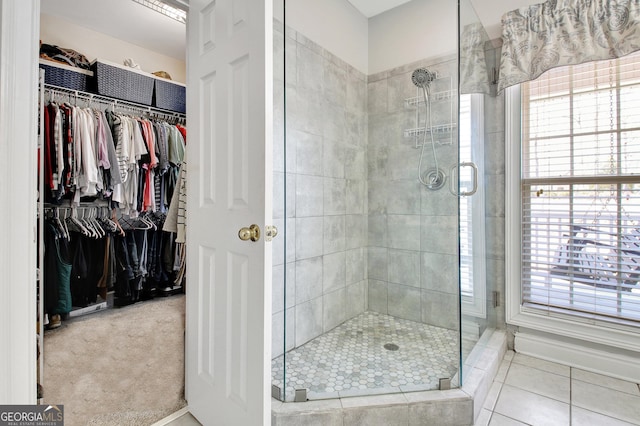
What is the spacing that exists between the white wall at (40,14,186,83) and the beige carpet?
225 cm

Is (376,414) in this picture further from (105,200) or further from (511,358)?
(105,200)

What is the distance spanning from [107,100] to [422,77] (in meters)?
2.38

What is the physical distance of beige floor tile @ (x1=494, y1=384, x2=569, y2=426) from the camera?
1.49m

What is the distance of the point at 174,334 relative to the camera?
5.24 feet

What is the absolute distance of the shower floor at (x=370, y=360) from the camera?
1.52 meters

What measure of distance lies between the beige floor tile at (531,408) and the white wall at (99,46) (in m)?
3.70

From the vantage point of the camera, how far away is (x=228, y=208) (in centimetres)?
130

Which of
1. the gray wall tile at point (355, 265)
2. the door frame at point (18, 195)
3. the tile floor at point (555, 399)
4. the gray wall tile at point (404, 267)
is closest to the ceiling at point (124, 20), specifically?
the door frame at point (18, 195)

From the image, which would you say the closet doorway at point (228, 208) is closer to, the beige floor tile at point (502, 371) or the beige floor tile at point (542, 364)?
the beige floor tile at point (502, 371)

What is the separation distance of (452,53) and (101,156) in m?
2.52

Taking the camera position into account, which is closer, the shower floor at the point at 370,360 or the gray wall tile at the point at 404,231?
the shower floor at the point at 370,360

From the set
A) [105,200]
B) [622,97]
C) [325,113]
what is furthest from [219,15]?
[622,97]

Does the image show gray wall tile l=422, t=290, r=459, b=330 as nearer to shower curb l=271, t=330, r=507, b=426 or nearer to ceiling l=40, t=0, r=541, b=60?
shower curb l=271, t=330, r=507, b=426
